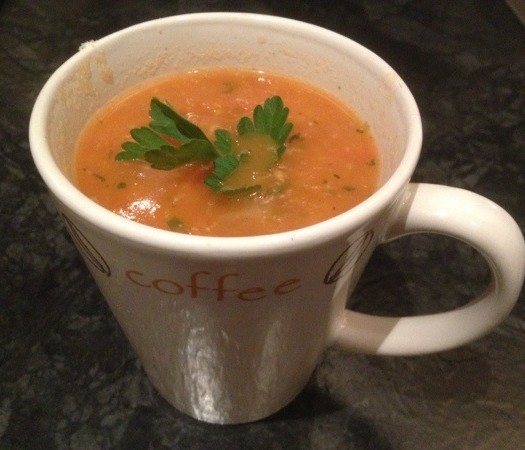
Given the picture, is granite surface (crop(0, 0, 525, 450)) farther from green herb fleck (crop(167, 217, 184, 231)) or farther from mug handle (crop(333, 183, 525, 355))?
green herb fleck (crop(167, 217, 184, 231))

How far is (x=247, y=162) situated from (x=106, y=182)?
0.48 ft

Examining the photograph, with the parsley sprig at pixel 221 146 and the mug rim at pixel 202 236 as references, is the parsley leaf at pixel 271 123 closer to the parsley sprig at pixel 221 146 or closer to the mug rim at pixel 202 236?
the parsley sprig at pixel 221 146

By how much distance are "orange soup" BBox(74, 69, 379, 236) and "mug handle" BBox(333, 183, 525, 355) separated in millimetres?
77

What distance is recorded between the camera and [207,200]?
2.01ft

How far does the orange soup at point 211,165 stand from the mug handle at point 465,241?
8cm

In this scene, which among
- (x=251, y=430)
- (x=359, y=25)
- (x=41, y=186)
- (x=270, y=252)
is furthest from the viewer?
(x=359, y=25)

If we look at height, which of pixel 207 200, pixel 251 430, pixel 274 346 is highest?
pixel 207 200

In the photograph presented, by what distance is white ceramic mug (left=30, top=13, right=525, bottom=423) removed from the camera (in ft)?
1.59

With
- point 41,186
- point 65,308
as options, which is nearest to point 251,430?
point 65,308

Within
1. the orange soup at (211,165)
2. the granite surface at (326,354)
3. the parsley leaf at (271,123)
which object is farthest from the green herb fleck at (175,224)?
the granite surface at (326,354)

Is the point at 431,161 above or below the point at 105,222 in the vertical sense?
below

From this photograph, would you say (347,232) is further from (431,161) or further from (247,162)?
(431,161)

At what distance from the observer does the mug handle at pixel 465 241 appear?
1.85 feet

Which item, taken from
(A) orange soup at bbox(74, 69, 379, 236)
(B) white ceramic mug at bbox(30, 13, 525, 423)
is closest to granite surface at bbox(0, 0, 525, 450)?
(B) white ceramic mug at bbox(30, 13, 525, 423)
